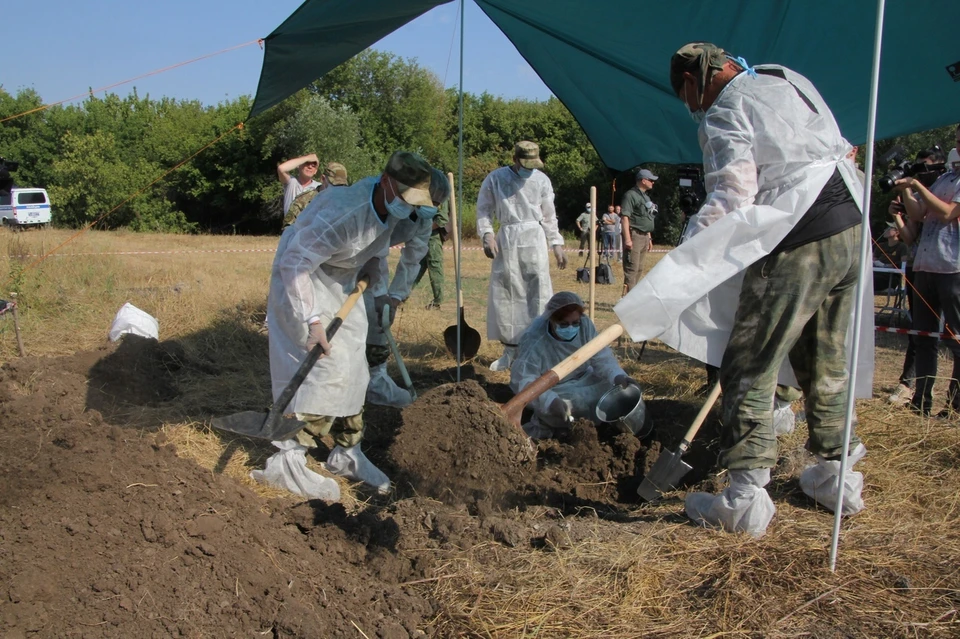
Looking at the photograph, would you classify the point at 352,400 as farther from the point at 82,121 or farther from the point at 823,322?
the point at 82,121

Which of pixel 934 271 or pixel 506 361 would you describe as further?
pixel 506 361

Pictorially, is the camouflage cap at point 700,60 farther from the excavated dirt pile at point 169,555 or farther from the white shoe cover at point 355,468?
the white shoe cover at point 355,468

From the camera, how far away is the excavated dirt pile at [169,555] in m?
2.11

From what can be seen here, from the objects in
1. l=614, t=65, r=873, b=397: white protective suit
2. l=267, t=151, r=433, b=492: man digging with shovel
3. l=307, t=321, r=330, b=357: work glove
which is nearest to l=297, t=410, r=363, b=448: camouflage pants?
l=267, t=151, r=433, b=492: man digging with shovel

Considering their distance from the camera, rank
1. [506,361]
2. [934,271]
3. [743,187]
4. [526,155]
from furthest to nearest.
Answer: [506,361] < [526,155] < [934,271] < [743,187]

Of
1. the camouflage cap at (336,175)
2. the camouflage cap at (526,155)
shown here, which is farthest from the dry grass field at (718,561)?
the camouflage cap at (336,175)

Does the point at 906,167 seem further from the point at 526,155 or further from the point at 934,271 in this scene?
the point at 526,155

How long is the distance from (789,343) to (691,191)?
4.08m

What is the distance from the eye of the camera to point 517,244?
5902 millimetres

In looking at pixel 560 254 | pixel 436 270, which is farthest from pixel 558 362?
pixel 436 270

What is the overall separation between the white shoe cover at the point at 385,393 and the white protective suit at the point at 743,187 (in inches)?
103

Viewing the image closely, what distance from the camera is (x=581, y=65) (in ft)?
16.1

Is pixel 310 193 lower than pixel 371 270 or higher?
higher

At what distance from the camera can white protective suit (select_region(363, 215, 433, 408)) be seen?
3705 mm
